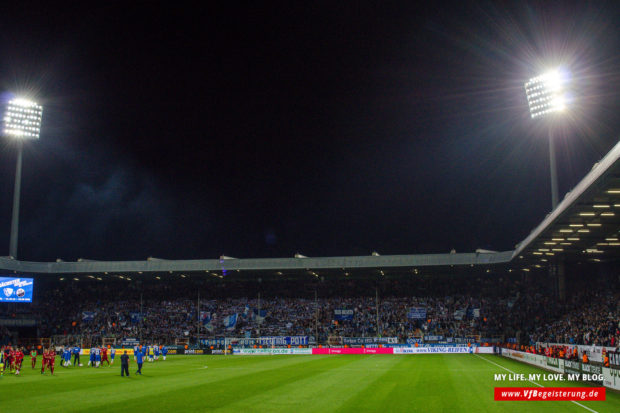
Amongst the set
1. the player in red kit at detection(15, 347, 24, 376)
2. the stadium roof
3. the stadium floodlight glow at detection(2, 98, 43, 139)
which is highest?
the stadium floodlight glow at detection(2, 98, 43, 139)

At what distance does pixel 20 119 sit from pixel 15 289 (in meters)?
18.6

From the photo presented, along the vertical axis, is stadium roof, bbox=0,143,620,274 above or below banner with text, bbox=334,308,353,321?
above

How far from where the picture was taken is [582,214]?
34.1 metres

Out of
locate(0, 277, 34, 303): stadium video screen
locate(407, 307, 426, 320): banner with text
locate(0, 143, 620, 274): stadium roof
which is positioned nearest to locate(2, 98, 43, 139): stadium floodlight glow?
locate(0, 143, 620, 274): stadium roof

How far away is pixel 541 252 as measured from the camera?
4984 cm

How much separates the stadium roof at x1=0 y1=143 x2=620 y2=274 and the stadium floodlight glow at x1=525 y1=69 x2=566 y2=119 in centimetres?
1057

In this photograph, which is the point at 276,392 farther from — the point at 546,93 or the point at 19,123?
the point at 19,123

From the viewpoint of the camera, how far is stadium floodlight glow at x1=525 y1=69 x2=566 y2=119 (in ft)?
143

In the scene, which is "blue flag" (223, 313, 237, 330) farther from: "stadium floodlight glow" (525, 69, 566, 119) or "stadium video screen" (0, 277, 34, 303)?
"stadium floodlight glow" (525, 69, 566, 119)

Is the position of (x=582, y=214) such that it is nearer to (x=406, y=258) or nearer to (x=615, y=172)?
(x=615, y=172)

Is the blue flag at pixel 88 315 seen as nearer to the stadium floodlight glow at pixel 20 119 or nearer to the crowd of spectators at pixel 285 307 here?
the crowd of spectators at pixel 285 307

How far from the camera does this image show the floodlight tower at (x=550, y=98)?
1706 inches

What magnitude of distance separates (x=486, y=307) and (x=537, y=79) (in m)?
26.7

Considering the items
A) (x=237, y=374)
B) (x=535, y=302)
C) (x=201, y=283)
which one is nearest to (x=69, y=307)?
(x=201, y=283)
